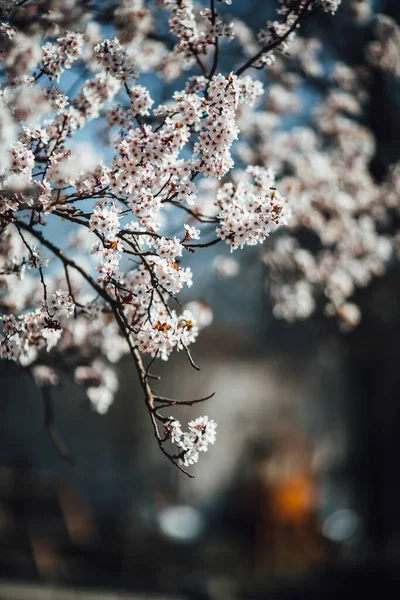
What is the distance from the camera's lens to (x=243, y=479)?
44.0 ft

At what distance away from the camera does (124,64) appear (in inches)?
93.7

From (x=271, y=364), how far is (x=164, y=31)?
16788mm

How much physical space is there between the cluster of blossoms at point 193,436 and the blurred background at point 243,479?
59.2 inches

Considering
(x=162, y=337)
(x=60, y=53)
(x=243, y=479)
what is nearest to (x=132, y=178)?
(x=162, y=337)

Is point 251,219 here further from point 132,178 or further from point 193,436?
point 193,436

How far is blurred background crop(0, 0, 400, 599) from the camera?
7.70 metres

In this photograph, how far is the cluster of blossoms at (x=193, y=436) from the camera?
2316mm

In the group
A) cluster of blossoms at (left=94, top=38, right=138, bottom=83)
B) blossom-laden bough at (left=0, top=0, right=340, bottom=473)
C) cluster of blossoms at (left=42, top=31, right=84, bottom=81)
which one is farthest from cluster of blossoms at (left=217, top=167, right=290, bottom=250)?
cluster of blossoms at (left=42, top=31, right=84, bottom=81)

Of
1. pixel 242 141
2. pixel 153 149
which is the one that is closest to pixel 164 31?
pixel 242 141

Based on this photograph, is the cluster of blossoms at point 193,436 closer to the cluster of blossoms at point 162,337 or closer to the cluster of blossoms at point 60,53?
the cluster of blossoms at point 162,337

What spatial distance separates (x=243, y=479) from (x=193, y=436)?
11.8 m

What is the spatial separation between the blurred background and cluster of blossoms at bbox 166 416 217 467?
59.2 inches

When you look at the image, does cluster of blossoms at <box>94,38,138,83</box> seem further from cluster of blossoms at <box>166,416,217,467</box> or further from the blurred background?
the blurred background

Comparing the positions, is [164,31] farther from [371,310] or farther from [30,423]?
[30,423]
